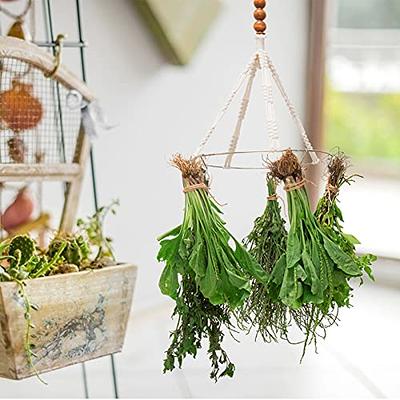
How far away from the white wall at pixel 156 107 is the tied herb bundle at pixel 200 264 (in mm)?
1135

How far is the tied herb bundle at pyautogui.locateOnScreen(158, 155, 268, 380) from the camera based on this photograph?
4.06 feet

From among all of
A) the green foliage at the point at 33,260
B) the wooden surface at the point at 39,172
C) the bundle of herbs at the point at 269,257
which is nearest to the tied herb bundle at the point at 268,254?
the bundle of herbs at the point at 269,257

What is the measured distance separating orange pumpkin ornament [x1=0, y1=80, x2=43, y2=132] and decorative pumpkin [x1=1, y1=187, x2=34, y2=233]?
402 mm

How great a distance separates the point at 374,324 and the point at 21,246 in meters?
1.53

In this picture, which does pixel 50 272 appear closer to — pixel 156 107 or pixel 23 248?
pixel 23 248

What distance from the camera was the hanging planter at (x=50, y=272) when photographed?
1407 millimetres

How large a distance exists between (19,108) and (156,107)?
41.9 inches

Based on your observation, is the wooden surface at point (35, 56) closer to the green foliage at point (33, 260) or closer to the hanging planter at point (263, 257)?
the green foliage at point (33, 260)

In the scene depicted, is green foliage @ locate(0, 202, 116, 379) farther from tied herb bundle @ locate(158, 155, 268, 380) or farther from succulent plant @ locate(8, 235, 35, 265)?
tied herb bundle @ locate(158, 155, 268, 380)

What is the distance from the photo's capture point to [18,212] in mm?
2010

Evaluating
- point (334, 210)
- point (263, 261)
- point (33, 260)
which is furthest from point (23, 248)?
point (334, 210)

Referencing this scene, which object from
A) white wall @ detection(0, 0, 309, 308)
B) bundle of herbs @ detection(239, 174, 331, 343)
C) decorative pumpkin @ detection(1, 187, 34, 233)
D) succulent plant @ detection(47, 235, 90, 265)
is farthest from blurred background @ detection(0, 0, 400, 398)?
bundle of herbs @ detection(239, 174, 331, 343)

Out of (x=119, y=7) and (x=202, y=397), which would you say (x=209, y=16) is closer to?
(x=119, y=7)

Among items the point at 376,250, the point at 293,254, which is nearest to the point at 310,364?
the point at 376,250
